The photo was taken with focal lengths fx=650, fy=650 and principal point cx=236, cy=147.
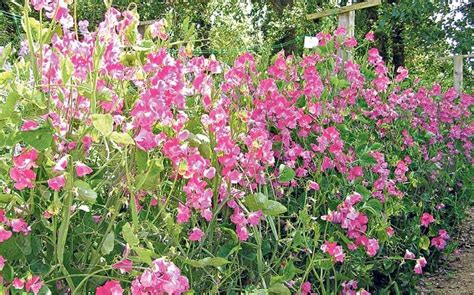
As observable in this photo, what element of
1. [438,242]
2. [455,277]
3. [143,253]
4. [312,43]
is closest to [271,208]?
[143,253]

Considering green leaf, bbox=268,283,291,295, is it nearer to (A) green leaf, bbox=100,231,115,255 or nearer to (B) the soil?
(A) green leaf, bbox=100,231,115,255

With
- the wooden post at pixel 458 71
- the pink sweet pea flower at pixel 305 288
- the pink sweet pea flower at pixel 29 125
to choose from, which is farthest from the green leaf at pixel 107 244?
the wooden post at pixel 458 71

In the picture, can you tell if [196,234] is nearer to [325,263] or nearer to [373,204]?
[325,263]

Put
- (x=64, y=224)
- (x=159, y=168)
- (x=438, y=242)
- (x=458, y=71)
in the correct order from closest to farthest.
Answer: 1. (x=64, y=224)
2. (x=159, y=168)
3. (x=438, y=242)
4. (x=458, y=71)

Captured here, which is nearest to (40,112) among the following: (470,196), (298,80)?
(298,80)

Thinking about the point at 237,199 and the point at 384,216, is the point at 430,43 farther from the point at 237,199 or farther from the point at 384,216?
the point at 237,199

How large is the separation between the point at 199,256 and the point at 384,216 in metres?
1.05

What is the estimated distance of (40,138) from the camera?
101 centimetres

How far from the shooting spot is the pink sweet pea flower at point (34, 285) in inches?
40.3

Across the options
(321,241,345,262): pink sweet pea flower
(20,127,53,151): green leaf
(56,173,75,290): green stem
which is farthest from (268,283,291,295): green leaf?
(20,127,53,151): green leaf

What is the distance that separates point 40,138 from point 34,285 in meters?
0.23

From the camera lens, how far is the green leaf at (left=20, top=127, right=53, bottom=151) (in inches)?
39.4

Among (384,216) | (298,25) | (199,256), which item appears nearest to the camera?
(199,256)

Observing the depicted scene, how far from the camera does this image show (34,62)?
3.51ft
